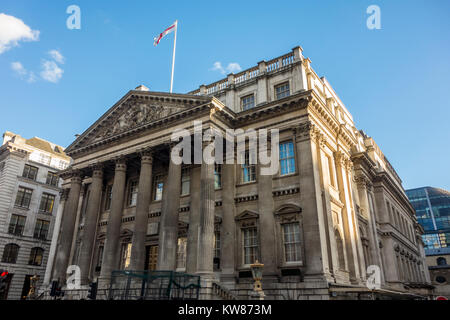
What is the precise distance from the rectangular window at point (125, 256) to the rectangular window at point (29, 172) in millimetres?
24065

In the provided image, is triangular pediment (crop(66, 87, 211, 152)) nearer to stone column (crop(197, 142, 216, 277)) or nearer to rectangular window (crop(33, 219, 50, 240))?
stone column (crop(197, 142, 216, 277))

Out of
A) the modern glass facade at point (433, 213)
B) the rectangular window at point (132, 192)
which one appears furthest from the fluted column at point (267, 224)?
the modern glass facade at point (433, 213)

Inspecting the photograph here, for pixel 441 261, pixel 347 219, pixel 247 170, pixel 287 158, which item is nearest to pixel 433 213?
pixel 441 261

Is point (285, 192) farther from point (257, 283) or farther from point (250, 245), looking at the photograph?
point (257, 283)

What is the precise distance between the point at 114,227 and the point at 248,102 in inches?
532

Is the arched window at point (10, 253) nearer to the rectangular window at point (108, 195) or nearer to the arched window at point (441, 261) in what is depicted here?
the rectangular window at point (108, 195)

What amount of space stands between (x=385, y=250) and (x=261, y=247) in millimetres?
17828

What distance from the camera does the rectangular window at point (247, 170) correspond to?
79.9 feet

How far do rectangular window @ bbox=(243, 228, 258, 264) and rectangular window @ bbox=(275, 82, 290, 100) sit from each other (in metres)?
9.75

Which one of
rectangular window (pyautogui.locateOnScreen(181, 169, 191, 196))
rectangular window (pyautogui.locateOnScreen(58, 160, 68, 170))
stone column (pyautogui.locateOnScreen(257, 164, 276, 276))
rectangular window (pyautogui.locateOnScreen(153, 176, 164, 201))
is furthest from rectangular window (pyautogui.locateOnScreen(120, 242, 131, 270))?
rectangular window (pyautogui.locateOnScreen(58, 160, 68, 170))

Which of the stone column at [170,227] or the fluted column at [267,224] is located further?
the stone column at [170,227]


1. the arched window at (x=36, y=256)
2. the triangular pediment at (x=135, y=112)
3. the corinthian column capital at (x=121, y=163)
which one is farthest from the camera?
the arched window at (x=36, y=256)

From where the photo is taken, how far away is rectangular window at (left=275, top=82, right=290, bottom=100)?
82.2 ft
